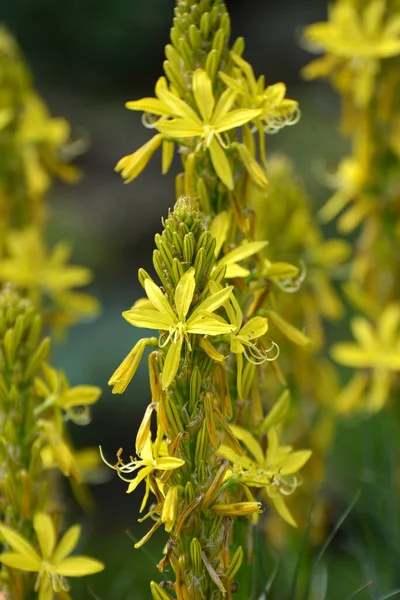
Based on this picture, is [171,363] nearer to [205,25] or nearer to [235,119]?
[235,119]

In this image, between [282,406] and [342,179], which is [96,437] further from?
[282,406]

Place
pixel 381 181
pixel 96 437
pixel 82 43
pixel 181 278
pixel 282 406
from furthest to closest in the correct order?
pixel 82 43, pixel 96 437, pixel 381 181, pixel 282 406, pixel 181 278

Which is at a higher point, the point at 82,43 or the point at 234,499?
the point at 82,43

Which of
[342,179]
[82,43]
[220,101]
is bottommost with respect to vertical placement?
[220,101]

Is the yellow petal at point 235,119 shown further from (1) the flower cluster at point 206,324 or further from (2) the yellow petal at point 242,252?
(2) the yellow petal at point 242,252

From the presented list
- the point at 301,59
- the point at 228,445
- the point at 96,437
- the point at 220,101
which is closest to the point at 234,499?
the point at 228,445

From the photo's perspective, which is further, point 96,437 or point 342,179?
point 96,437
